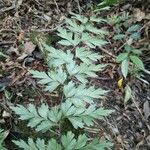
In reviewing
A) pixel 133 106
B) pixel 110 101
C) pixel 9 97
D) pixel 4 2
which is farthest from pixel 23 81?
pixel 4 2

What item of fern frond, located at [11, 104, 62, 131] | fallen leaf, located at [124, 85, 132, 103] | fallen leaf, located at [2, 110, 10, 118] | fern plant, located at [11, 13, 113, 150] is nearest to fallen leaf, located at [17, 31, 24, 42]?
fern plant, located at [11, 13, 113, 150]

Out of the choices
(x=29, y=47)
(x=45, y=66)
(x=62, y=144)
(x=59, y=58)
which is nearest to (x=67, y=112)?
(x=62, y=144)

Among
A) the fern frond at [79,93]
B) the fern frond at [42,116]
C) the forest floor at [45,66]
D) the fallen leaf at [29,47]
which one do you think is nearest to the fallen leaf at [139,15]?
the forest floor at [45,66]

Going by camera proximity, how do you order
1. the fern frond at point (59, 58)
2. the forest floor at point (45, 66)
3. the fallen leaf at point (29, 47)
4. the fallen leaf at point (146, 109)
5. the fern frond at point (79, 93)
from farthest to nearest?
the fallen leaf at point (29, 47) → the fallen leaf at point (146, 109) → the forest floor at point (45, 66) → the fern frond at point (59, 58) → the fern frond at point (79, 93)

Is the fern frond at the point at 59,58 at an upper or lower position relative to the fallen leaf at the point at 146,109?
upper

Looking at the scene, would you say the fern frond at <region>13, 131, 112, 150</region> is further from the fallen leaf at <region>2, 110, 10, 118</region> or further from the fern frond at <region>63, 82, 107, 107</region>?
the fallen leaf at <region>2, 110, 10, 118</region>

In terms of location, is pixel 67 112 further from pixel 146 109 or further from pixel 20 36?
pixel 20 36

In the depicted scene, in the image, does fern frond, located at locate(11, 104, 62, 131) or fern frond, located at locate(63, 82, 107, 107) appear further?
fern frond, located at locate(63, 82, 107, 107)

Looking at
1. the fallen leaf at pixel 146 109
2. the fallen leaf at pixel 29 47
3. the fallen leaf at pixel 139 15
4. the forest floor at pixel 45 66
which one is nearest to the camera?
the forest floor at pixel 45 66

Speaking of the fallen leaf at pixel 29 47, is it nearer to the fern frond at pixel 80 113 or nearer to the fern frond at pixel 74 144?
the fern frond at pixel 80 113
